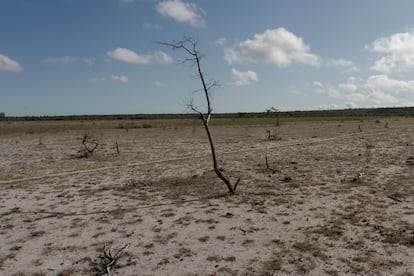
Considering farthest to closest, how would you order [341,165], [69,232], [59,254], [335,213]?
1. [341,165]
2. [335,213]
3. [69,232]
4. [59,254]

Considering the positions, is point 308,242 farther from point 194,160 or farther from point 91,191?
point 194,160

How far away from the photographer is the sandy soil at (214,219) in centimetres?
686

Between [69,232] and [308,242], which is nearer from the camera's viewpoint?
[308,242]

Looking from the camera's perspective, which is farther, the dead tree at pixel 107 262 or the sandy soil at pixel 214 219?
the sandy soil at pixel 214 219

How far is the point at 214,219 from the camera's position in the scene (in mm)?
9391

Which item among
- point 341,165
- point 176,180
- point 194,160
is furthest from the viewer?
point 194,160

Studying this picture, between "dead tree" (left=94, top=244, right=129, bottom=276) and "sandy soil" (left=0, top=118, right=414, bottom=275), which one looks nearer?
"dead tree" (left=94, top=244, right=129, bottom=276)

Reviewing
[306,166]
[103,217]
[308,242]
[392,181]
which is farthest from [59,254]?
[306,166]

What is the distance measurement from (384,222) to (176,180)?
26.4ft

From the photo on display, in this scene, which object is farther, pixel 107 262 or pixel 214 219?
pixel 214 219

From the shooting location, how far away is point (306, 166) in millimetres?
16812

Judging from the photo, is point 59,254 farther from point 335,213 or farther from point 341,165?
point 341,165

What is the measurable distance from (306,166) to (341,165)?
154cm

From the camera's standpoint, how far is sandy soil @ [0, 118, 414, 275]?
6855 mm
